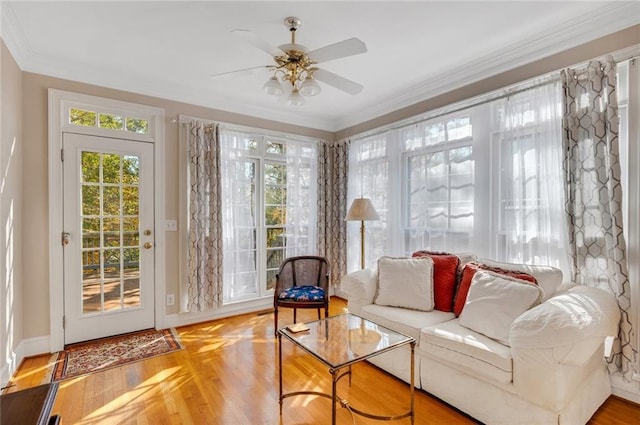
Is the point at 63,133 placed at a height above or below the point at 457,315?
above

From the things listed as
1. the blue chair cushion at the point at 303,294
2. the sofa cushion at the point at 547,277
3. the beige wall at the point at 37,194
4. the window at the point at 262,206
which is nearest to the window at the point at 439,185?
the sofa cushion at the point at 547,277

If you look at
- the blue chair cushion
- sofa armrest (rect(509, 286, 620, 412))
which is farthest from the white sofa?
the blue chair cushion

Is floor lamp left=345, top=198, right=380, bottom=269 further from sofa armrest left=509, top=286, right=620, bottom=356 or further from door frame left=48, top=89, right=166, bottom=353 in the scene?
door frame left=48, top=89, right=166, bottom=353

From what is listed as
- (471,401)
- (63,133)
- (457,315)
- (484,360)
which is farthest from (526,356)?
(63,133)

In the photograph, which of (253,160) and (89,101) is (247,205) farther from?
(89,101)

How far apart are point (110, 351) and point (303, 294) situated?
1831 mm

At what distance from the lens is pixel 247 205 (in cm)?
402

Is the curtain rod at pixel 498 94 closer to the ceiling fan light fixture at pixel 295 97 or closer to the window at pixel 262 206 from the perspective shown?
the window at pixel 262 206

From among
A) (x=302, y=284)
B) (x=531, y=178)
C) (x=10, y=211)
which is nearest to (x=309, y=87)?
(x=531, y=178)

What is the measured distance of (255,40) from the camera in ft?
6.16

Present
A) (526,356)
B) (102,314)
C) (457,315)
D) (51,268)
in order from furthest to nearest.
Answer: (102,314) → (51,268) → (457,315) → (526,356)

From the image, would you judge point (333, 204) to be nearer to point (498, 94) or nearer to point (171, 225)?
point (171, 225)

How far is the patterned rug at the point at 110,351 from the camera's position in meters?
2.61

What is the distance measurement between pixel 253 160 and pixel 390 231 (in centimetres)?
194
